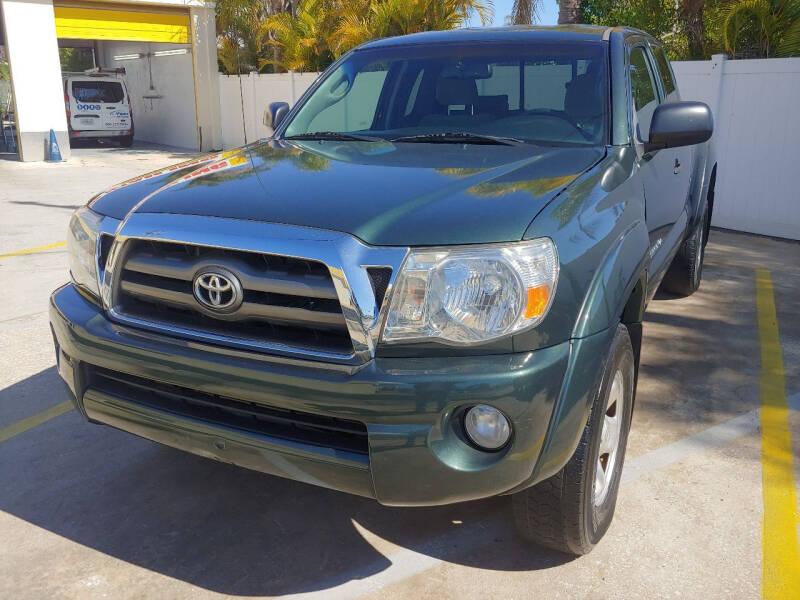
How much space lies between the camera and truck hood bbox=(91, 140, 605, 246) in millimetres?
2400

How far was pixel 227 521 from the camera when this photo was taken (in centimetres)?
315

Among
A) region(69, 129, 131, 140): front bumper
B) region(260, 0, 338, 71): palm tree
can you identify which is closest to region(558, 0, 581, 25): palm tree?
region(260, 0, 338, 71): palm tree

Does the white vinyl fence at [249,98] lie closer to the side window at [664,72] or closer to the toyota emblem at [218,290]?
the side window at [664,72]

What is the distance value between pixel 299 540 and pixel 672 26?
13843 mm

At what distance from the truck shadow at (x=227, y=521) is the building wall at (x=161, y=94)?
63.2ft

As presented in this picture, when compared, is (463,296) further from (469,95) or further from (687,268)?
(687,268)

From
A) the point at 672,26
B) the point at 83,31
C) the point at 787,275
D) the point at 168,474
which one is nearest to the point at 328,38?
the point at 83,31

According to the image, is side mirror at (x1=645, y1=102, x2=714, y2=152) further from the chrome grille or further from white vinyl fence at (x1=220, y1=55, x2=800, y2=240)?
white vinyl fence at (x1=220, y1=55, x2=800, y2=240)

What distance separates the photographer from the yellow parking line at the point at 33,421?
390cm

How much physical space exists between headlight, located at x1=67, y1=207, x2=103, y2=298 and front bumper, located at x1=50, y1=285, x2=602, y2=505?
51cm

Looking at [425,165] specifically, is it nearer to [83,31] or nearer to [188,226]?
[188,226]

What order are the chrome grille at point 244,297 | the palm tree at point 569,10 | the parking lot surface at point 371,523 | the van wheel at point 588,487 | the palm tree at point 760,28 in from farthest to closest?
the palm tree at point 569,10, the palm tree at point 760,28, the parking lot surface at point 371,523, the van wheel at point 588,487, the chrome grille at point 244,297

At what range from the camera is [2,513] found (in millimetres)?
3197

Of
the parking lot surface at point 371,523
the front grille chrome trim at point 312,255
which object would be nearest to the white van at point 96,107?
the parking lot surface at point 371,523
